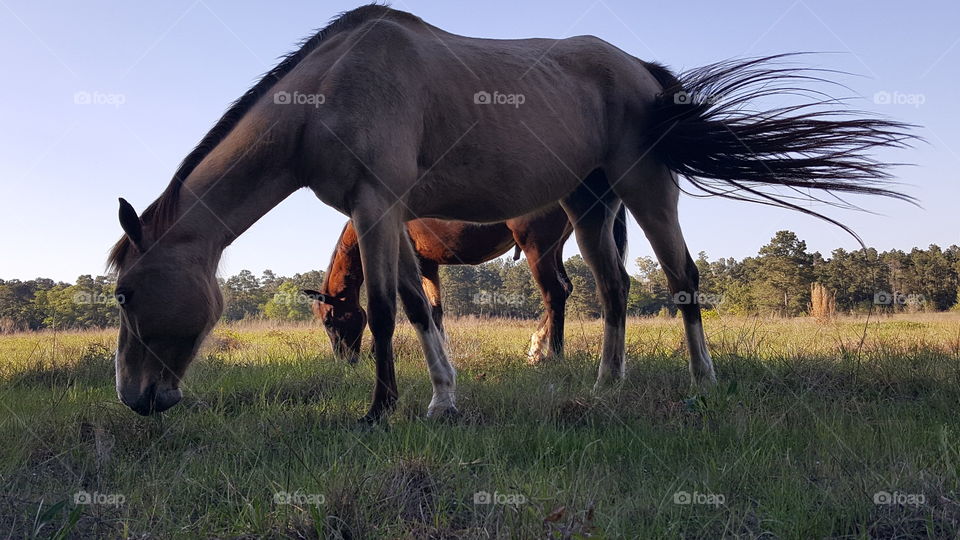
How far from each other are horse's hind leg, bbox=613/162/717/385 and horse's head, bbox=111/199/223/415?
2930 mm

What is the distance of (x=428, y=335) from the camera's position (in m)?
3.99

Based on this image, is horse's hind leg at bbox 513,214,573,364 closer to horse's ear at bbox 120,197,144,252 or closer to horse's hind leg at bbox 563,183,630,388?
horse's hind leg at bbox 563,183,630,388

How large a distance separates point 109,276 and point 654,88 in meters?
3.96

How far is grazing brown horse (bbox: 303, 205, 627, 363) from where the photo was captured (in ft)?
21.7

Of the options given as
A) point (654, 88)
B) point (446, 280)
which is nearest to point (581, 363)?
point (654, 88)

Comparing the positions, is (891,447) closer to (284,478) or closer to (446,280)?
(284,478)

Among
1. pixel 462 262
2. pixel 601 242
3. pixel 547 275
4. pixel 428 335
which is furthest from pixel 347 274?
pixel 428 335

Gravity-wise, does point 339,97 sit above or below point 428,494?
above

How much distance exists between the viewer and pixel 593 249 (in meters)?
5.18

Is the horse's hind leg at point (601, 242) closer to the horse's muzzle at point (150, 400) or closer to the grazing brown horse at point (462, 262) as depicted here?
the grazing brown horse at point (462, 262)

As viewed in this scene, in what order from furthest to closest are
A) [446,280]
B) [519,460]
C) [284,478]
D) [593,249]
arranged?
1. [446,280]
2. [593,249]
3. [519,460]
4. [284,478]

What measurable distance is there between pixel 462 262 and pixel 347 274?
143cm

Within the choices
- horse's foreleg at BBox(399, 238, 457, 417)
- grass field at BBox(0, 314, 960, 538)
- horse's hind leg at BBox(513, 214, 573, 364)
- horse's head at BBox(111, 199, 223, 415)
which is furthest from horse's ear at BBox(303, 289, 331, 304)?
horse's head at BBox(111, 199, 223, 415)

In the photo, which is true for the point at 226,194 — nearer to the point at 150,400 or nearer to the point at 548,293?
the point at 150,400
